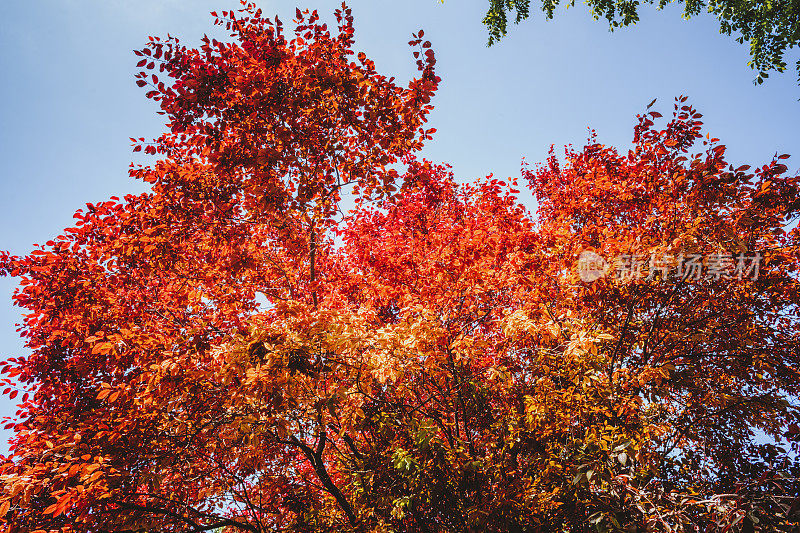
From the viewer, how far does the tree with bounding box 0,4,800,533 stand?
3963mm

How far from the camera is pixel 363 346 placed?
13.7ft

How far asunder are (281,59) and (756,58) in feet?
45.9

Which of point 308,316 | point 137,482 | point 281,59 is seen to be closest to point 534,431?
point 308,316

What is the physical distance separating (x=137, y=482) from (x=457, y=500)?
13.3 feet

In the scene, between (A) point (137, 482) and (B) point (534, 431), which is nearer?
(A) point (137, 482)

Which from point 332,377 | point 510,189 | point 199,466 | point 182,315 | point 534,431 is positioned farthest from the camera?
point 510,189

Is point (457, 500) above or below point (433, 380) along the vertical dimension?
below

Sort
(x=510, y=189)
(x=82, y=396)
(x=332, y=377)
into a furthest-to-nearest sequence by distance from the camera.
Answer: (x=510, y=189) → (x=82, y=396) → (x=332, y=377)

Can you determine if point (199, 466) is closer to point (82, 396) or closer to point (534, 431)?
point (82, 396)

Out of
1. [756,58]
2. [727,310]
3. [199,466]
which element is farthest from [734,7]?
[199,466]

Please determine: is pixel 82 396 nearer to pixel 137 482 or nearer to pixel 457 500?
pixel 137 482

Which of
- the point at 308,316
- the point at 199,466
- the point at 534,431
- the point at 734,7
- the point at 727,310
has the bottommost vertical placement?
the point at 534,431

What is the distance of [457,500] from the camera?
5145mm

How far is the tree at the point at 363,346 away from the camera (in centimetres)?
396
